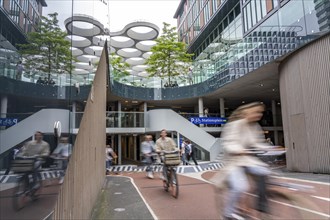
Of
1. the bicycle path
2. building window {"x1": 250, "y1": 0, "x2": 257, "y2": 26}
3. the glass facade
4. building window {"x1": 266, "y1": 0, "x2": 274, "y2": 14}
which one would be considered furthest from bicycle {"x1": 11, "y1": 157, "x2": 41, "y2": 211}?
building window {"x1": 250, "y1": 0, "x2": 257, "y2": 26}

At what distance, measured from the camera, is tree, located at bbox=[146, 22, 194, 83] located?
30.2 meters

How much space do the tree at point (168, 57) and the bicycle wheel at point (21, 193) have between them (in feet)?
93.7

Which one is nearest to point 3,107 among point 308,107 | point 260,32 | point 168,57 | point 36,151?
point 36,151

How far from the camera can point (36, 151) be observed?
1.57 meters

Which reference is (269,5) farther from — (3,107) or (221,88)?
(3,107)

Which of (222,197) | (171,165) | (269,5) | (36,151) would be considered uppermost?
(269,5)

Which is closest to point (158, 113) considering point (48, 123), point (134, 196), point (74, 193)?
point (134, 196)

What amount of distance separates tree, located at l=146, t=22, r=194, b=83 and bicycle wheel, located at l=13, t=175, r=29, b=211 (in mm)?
28574

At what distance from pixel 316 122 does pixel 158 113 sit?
520 inches

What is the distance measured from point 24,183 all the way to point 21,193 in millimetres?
64

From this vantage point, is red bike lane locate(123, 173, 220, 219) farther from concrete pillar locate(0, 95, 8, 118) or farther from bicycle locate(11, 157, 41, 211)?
concrete pillar locate(0, 95, 8, 118)

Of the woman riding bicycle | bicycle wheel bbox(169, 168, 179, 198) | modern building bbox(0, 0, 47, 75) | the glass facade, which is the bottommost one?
bicycle wheel bbox(169, 168, 179, 198)

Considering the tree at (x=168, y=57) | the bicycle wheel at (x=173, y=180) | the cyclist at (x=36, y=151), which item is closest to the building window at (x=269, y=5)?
the tree at (x=168, y=57)

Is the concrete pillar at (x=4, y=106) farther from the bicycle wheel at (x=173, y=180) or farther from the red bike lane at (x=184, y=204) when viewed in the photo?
the bicycle wheel at (x=173, y=180)
